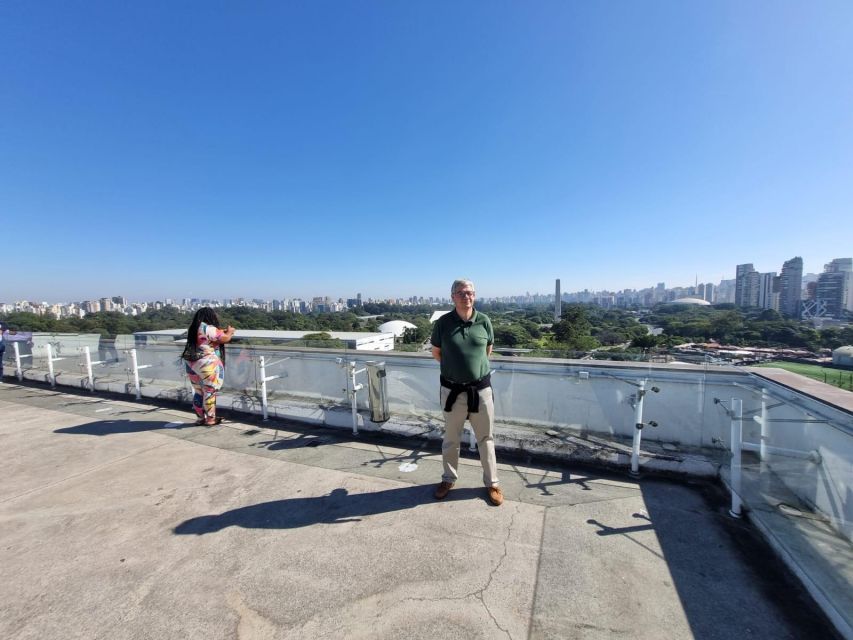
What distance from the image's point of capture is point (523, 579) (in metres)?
2.12

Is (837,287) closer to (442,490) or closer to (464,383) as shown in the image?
(464,383)

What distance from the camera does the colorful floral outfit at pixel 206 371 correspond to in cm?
488

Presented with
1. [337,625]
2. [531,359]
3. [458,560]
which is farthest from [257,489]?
[531,359]

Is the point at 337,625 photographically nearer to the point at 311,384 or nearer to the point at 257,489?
the point at 257,489

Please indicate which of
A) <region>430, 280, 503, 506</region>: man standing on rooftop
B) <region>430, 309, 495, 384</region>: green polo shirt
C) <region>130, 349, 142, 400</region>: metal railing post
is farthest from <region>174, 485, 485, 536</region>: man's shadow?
<region>130, 349, 142, 400</region>: metal railing post

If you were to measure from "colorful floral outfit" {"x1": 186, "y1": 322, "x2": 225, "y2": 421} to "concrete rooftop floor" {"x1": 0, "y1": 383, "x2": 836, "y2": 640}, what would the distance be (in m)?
1.12

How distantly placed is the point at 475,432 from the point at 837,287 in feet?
50.6

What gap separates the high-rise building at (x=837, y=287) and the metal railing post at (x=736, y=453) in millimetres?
9149

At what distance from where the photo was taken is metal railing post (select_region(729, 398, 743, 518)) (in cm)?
272

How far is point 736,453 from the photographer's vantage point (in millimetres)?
2811

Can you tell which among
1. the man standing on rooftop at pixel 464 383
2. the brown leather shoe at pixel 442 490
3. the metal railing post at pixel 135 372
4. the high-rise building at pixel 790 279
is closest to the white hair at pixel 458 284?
the man standing on rooftop at pixel 464 383

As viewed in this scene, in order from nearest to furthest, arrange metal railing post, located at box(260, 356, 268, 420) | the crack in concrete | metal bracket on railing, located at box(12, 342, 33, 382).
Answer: the crack in concrete → metal railing post, located at box(260, 356, 268, 420) → metal bracket on railing, located at box(12, 342, 33, 382)

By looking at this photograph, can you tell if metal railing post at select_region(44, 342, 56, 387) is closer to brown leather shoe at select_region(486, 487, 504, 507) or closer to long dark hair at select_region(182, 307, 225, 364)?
long dark hair at select_region(182, 307, 225, 364)

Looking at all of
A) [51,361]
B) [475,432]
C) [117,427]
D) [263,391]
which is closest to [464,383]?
[475,432]
